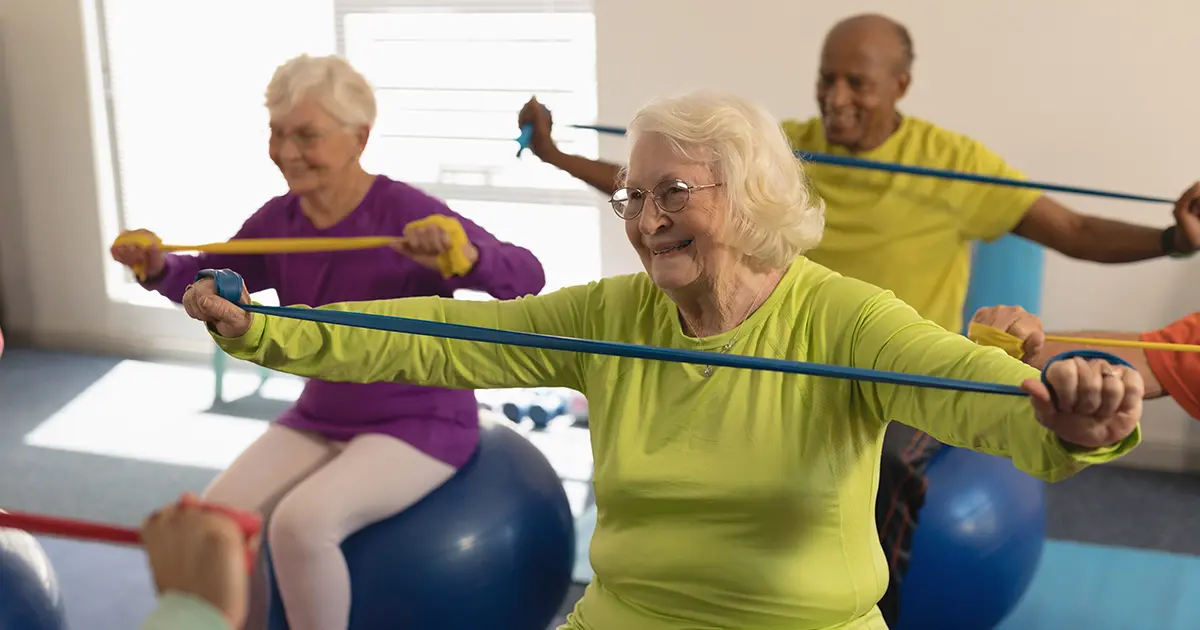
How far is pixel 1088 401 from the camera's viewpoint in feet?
4.31

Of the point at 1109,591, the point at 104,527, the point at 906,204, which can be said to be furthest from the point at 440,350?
the point at 1109,591

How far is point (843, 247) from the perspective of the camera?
289cm

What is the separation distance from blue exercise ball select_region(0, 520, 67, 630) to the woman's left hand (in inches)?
63.0

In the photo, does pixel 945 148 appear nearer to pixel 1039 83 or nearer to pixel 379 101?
pixel 1039 83

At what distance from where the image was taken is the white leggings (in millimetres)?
2445

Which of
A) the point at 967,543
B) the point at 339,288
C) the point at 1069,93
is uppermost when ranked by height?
the point at 1069,93

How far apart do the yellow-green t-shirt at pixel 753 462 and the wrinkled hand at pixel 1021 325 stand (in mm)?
290

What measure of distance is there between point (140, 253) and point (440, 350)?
40.1 inches

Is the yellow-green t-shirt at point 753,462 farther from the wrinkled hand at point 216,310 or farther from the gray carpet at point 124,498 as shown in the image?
the gray carpet at point 124,498

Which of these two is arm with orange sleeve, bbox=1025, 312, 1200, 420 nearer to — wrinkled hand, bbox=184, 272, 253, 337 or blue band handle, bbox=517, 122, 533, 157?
blue band handle, bbox=517, 122, 533, 157

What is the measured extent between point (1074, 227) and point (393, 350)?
1.65m

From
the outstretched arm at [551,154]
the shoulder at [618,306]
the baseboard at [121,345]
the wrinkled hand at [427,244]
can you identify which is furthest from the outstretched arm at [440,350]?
the baseboard at [121,345]

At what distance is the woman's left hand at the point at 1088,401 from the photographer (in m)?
1.31

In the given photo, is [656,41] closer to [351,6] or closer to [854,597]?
[351,6]
